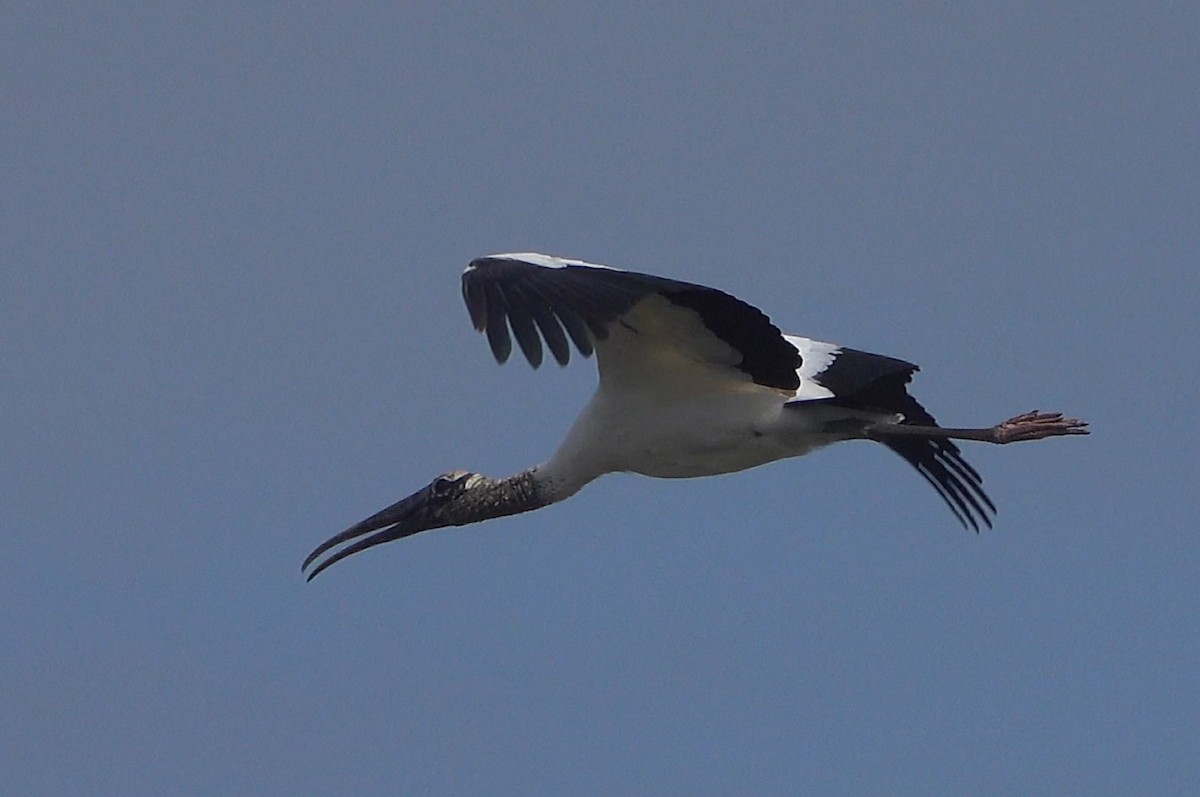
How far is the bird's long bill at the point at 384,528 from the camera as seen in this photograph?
12.3 metres

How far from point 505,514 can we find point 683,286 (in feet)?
10.5

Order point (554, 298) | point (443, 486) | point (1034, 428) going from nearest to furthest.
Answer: point (554, 298)
point (1034, 428)
point (443, 486)

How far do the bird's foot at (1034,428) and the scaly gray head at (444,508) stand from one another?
2.48 meters

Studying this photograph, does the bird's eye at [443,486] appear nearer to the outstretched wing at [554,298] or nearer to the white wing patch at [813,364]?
the white wing patch at [813,364]

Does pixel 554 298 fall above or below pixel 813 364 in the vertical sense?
below

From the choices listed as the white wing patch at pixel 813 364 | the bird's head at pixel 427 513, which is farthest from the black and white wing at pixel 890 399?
the bird's head at pixel 427 513

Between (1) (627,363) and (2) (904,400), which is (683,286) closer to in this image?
(1) (627,363)

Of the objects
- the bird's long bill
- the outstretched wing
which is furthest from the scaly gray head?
the outstretched wing

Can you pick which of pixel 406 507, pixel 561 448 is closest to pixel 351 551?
pixel 406 507

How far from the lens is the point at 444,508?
12.2 meters

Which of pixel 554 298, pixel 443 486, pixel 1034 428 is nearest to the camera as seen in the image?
pixel 554 298

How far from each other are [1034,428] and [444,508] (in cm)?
332

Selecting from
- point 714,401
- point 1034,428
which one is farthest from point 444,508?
point 1034,428

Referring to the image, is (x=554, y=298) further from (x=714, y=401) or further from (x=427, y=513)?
(x=427, y=513)
